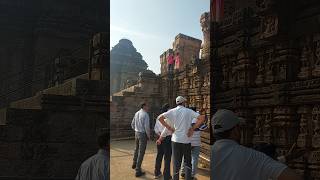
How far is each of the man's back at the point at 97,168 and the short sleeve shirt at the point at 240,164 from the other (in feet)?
4.06

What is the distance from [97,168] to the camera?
3084mm

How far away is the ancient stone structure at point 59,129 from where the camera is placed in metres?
4.74

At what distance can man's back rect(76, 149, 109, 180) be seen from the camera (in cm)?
305

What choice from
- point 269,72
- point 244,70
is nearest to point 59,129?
point 244,70

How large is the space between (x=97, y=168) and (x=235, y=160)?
4.88 ft

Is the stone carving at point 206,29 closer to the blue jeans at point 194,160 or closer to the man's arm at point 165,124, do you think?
the man's arm at point 165,124

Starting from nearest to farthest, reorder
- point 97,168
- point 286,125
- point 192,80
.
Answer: point 97,168 → point 286,125 → point 192,80

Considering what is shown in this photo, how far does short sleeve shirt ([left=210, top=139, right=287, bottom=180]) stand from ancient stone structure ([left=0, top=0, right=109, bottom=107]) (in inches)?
257

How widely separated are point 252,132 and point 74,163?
7.92 ft

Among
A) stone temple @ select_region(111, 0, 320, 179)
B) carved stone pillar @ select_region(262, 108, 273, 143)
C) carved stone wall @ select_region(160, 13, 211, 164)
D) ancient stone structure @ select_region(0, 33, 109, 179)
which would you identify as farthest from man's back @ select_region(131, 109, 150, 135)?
carved stone wall @ select_region(160, 13, 211, 164)

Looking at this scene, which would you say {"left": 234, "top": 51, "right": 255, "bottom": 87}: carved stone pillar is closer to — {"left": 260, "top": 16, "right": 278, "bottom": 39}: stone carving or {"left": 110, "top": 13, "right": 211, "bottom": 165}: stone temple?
{"left": 260, "top": 16, "right": 278, "bottom": 39}: stone carving

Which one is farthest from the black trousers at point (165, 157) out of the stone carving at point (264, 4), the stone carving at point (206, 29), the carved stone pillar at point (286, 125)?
the stone carving at point (264, 4)

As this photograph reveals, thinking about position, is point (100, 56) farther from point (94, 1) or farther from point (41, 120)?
point (94, 1)

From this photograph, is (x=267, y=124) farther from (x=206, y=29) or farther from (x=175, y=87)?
(x=175, y=87)
